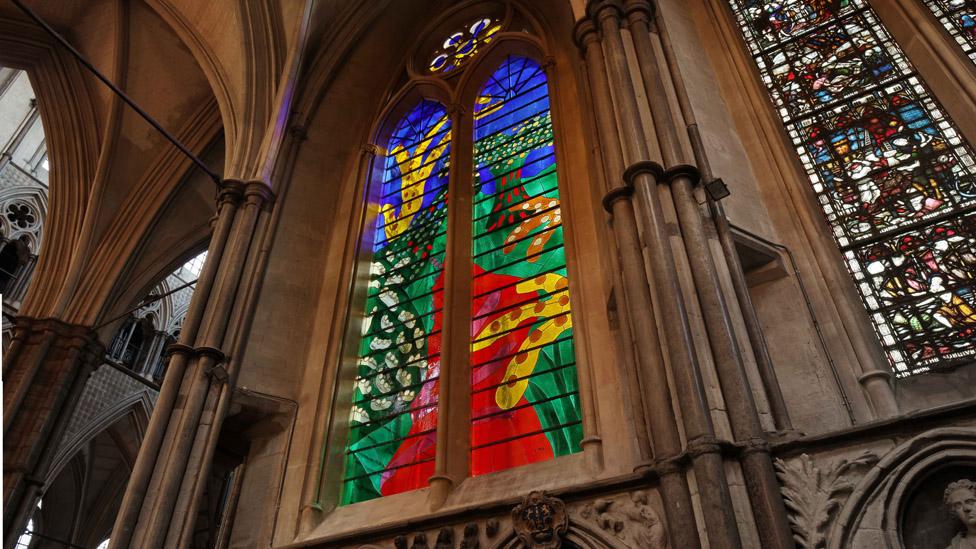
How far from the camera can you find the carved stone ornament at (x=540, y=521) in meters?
4.66

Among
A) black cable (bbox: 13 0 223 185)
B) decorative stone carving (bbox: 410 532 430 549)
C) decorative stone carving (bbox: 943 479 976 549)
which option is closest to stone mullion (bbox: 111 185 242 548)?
black cable (bbox: 13 0 223 185)

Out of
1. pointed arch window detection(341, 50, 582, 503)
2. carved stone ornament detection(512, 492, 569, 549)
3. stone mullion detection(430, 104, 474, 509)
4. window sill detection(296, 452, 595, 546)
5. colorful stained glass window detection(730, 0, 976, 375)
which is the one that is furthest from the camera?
pointed arch window detection(341, 50, 582, 503)

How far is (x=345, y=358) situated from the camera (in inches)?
302

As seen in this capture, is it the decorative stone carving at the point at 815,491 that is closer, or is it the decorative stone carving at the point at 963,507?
the decorative stone carving at the point at 963,507

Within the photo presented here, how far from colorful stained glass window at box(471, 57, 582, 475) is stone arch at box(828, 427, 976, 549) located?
256cm

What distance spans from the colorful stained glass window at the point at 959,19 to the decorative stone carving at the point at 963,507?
4214 mm

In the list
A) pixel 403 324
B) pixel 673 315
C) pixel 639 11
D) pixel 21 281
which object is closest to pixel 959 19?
pixel 639 11

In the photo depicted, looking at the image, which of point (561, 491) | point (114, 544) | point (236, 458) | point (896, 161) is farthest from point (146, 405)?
point (896, 161)

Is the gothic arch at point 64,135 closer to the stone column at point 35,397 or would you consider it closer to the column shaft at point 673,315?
the stone column at point 35,397

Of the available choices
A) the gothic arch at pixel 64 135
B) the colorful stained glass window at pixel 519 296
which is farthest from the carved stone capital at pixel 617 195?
the gothic arch at pixel 64 135

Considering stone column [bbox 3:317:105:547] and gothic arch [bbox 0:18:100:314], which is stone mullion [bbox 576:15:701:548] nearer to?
stone column [bbox 3:317:105:547]

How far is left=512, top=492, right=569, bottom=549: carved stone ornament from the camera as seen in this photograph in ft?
15.3

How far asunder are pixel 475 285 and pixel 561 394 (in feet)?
5.47

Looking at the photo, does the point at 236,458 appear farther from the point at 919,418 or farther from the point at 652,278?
the point at 919,418
